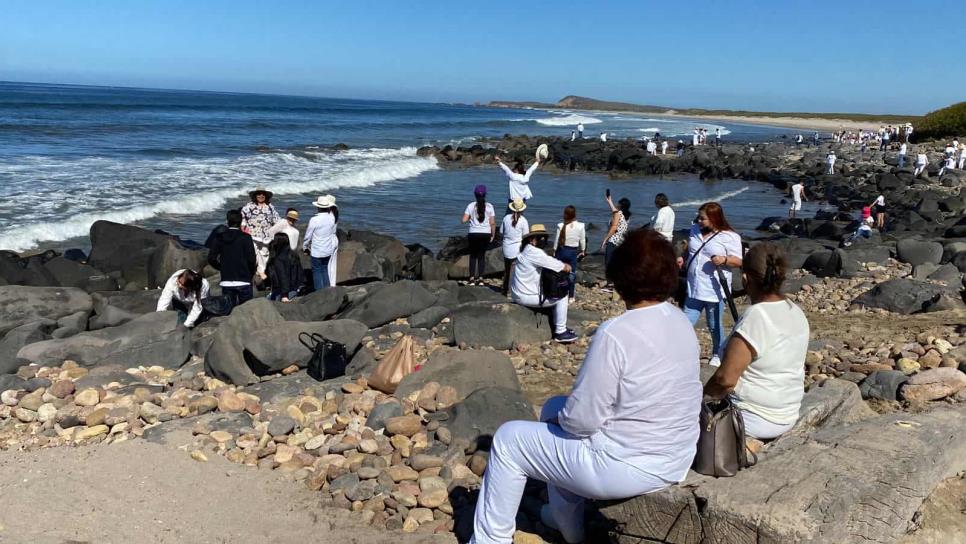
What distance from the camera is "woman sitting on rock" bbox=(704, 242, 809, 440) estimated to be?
3809 millimetres

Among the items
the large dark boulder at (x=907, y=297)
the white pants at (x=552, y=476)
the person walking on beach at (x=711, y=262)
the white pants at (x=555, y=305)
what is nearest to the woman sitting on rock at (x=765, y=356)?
the white pants at (x=552, y=476)

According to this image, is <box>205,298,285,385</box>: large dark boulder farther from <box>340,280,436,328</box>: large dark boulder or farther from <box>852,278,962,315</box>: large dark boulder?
<box>852,278,962,315</box>: large dark boulder

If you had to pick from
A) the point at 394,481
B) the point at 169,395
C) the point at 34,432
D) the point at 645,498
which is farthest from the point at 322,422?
the point at 645,498

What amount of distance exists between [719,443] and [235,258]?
22.2 feet

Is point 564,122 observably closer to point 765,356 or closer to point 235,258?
point 235,258

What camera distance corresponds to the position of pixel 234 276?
8.97m

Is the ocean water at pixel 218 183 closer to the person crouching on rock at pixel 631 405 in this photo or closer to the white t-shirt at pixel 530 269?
the white t-shirt at pixel 530 269

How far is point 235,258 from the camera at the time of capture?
891 centimetres

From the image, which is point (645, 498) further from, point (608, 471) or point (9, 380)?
point (9, 380)

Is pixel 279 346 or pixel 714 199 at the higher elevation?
pixel 279 346

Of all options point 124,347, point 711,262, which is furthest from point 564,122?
point 711,262

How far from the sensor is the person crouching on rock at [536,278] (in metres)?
7.89

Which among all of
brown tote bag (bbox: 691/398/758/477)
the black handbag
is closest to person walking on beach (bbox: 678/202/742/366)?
the black handbag

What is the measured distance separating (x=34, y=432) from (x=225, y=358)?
1.63 m
